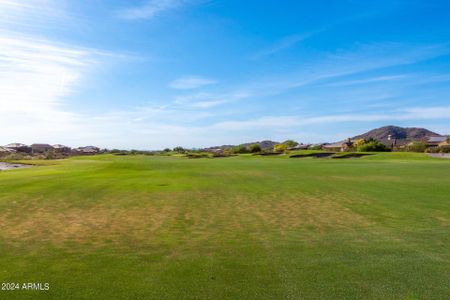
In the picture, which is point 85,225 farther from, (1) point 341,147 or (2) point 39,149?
(2) point 39,149

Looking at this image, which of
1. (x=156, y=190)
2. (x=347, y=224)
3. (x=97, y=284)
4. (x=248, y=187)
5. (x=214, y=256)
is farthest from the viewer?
(x=248, y=187)

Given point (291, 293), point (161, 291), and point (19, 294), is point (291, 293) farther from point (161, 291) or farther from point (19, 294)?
point (19, 294)

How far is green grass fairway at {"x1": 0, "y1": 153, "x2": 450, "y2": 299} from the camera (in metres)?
6.23

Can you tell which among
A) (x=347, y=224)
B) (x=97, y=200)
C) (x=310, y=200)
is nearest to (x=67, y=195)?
(x=97, y=200)

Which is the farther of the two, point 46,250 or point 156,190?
point 156,190

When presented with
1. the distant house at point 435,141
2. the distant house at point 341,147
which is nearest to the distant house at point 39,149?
the distant house at point 341,147

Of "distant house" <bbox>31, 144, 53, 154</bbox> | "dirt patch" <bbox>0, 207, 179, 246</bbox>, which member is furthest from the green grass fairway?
"distant house" <bbox>31, 144, 53, 154</bbox>

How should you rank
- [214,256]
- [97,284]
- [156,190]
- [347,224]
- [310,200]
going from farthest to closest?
[156,190] < [310,200] < [347,224] < [214,256] < [97,284]

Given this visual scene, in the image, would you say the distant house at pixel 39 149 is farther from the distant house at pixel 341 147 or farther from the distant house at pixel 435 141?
the distant house at pixel 435 141

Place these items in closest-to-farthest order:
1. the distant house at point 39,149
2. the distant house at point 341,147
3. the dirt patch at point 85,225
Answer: the dirt patch at point 85,225, the distant house at point 39,149, the distant house at point 341,147

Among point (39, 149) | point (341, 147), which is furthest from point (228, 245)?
point (39, 149)

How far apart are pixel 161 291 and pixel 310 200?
10.9 meters

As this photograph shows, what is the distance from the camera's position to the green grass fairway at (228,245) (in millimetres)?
6234

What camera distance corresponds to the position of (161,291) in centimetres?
610
